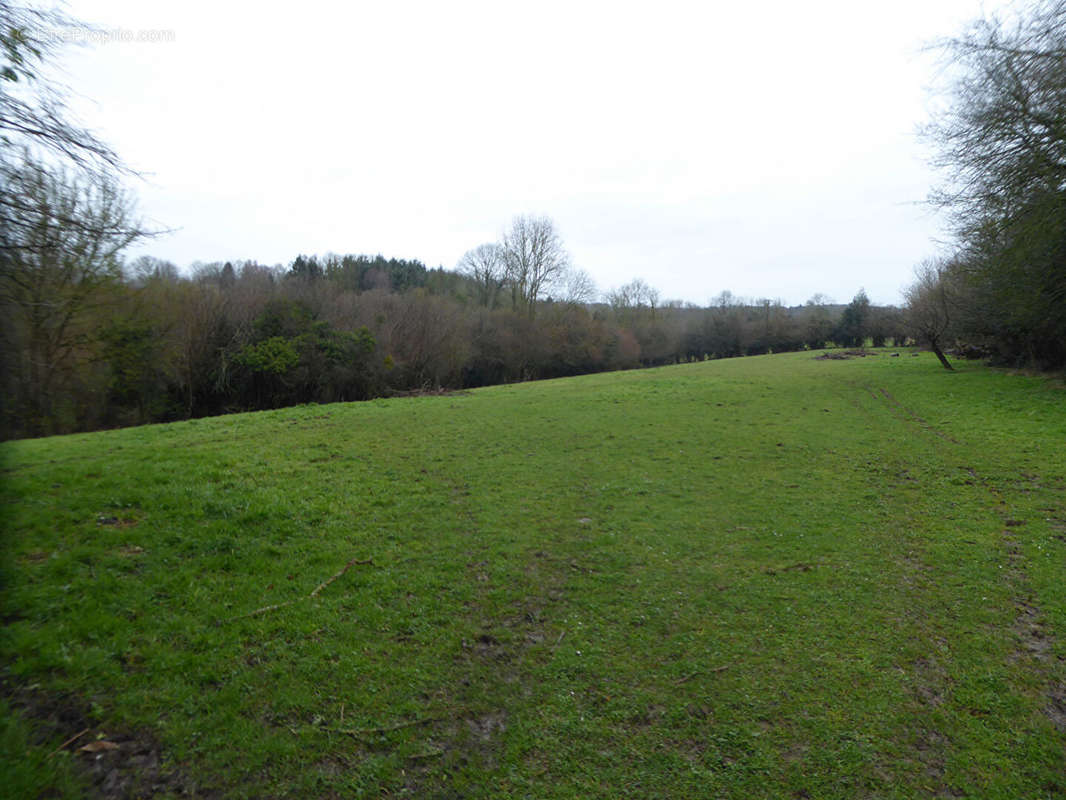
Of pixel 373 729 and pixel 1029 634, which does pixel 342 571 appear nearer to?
pixel 373 729

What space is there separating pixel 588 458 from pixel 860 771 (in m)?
8.98

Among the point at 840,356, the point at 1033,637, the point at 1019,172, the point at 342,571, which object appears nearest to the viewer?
the point at 1033,637

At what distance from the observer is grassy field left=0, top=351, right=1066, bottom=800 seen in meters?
3.32

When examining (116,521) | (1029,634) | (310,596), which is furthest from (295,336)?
(1029,634)

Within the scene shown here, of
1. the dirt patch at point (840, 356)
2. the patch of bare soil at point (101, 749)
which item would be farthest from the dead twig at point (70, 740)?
the dirt patch at point (840, 356)

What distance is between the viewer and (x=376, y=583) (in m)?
5.57

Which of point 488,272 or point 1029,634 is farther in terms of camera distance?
point 488,272

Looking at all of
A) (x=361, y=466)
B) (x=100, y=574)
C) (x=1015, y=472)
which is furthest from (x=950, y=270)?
(x=100, y=574)

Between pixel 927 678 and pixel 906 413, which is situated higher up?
pixel 906 413

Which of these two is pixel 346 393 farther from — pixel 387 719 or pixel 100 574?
pixel 387 719

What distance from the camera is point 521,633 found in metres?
4.94

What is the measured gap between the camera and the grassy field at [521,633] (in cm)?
332

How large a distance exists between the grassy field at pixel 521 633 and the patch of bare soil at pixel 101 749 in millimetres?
15

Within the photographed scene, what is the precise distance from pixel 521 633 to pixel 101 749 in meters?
3.11
